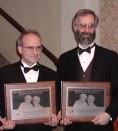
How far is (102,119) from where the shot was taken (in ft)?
7.98

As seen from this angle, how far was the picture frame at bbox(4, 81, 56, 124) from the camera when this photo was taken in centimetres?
242

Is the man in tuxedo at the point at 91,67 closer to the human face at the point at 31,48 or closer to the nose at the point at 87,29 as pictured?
the nose at the point at 87,29

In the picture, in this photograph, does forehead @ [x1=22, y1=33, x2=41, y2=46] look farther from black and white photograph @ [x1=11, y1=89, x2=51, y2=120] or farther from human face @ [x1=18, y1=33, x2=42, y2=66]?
black and white photograph @ [x1=11, y1=89, x2=51, y2=120]

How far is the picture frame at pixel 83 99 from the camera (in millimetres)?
2473

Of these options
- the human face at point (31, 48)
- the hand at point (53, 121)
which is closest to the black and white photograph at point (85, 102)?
the hand at point (53, 121)

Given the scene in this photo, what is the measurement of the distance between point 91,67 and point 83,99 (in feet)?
0.90

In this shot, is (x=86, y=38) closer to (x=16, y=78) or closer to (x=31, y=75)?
(x=31, y=75)

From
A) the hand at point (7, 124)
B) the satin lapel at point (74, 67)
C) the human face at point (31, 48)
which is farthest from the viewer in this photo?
the satin lapel at point (74, 67)

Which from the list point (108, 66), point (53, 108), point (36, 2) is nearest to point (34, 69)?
point (53, 108)

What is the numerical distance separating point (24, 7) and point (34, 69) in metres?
2.85

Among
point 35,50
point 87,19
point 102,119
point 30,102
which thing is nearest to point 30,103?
point 30,102

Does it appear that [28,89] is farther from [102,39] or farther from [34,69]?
[102,39]

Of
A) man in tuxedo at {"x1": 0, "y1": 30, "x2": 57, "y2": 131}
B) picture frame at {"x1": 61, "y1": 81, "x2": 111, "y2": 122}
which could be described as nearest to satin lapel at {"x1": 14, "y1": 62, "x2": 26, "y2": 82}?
man in tuxedo at {"x1": 0, "y1": 30, "x2": 57, "y2": 131}

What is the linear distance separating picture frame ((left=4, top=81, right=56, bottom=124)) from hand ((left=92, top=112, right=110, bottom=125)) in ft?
1.06
